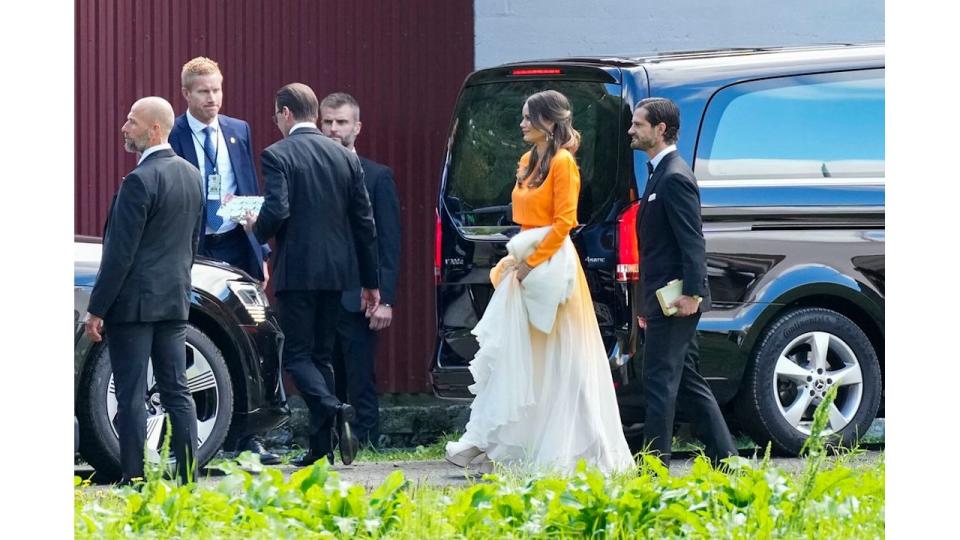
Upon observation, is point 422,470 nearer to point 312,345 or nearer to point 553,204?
point 312,345

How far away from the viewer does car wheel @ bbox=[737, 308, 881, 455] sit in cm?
840

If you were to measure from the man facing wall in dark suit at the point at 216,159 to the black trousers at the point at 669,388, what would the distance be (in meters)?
2.27

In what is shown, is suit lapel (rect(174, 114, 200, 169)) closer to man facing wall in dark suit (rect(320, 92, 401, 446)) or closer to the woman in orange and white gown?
man facing wall in dark suit (rect(320, 92, 401, 446))

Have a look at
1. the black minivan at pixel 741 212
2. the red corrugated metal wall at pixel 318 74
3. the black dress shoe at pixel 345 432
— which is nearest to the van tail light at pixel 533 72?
the black minivan at pixel 741 212

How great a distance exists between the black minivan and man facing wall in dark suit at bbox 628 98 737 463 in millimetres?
508

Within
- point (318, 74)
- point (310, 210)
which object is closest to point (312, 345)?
point (310, 210)

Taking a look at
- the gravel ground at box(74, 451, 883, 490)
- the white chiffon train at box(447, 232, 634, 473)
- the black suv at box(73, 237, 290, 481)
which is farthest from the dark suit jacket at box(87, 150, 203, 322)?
the white chiffon train at box(447, 232, 634, 473)

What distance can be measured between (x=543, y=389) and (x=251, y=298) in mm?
1529

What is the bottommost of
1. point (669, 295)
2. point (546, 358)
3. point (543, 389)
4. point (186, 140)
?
point (543, 389)

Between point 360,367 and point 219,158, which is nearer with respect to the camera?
point 219,158

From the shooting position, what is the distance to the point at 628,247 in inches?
314
